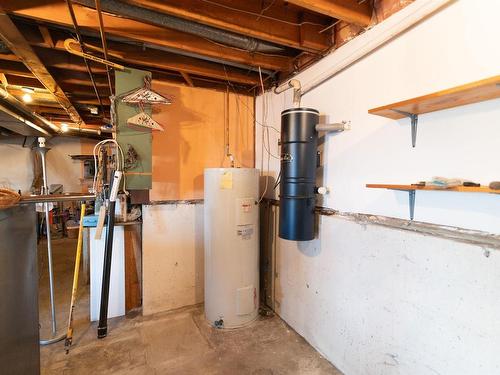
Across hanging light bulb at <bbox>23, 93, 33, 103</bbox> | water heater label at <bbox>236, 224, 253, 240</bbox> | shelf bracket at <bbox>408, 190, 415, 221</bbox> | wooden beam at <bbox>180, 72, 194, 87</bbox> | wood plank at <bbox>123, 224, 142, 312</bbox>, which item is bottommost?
wood plank at <bbox>123, 224, 142, 312</bbox>

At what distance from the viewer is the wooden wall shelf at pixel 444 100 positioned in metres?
0.93

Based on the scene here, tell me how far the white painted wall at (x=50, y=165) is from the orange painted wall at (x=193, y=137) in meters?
4.52

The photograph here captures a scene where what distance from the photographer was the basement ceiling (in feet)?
5.14

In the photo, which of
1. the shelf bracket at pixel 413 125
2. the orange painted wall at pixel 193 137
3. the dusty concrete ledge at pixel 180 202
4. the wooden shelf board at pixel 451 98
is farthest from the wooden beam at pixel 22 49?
the shelf bracket at pixel 413 125

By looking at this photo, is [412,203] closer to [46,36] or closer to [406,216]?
[406,216]

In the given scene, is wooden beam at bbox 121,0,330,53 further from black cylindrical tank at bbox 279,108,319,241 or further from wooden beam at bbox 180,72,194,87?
wooden beam at bbox 180,72,194,87

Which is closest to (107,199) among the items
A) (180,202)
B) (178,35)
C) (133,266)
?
(180,202)

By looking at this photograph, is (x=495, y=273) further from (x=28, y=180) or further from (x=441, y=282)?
(x=28, y=180)

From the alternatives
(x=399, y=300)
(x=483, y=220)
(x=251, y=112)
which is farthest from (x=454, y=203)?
(x=251, y=112)

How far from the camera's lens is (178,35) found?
6.43ft

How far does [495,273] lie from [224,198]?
1746 mm

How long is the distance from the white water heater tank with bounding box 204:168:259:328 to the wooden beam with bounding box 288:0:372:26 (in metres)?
1.26

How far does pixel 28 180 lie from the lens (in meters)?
5.69

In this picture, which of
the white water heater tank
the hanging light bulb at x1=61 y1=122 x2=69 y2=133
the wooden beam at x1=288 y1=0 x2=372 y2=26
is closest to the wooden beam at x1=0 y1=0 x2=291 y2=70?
the wooden beam at x1=288 y1=0 x2=372 y2=26
